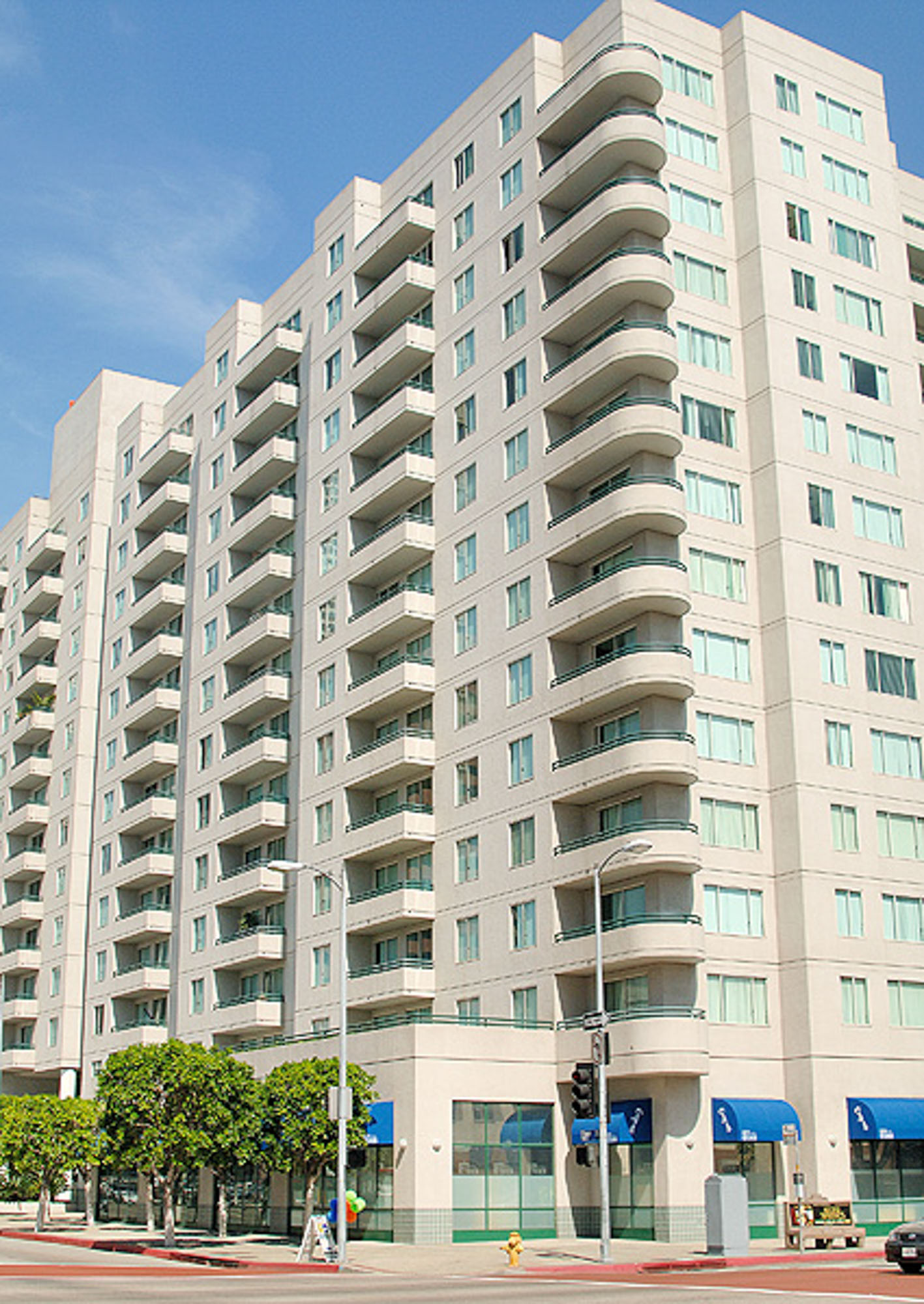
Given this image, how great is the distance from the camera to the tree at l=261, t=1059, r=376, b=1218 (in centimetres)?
4538

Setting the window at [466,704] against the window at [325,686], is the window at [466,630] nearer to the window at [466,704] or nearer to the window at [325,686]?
the window at [466,704]

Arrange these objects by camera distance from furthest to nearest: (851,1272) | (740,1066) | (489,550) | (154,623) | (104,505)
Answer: (104,505) < (154,623) < (489,550) < (740,1066) < (851,1272)

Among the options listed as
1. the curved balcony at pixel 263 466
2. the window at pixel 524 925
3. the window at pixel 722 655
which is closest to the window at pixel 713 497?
the window at pixel 722 655

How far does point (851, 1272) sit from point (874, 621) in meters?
26.8

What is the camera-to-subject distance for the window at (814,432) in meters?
56.3

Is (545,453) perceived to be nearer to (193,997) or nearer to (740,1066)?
(740,1066)

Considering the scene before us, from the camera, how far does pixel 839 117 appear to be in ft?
203

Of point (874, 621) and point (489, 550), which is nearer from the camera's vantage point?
point (874, 621)

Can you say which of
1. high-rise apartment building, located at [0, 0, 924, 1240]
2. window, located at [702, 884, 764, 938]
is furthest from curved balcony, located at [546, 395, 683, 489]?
window, located at [702, 884, 764, 938]

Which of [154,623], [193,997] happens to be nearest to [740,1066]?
Result: [193,997]

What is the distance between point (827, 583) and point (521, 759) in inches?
513

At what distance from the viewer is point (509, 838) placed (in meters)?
55.2

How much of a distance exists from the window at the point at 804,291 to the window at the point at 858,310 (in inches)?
42.7

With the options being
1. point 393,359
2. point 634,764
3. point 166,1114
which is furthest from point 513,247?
point 166,1114
